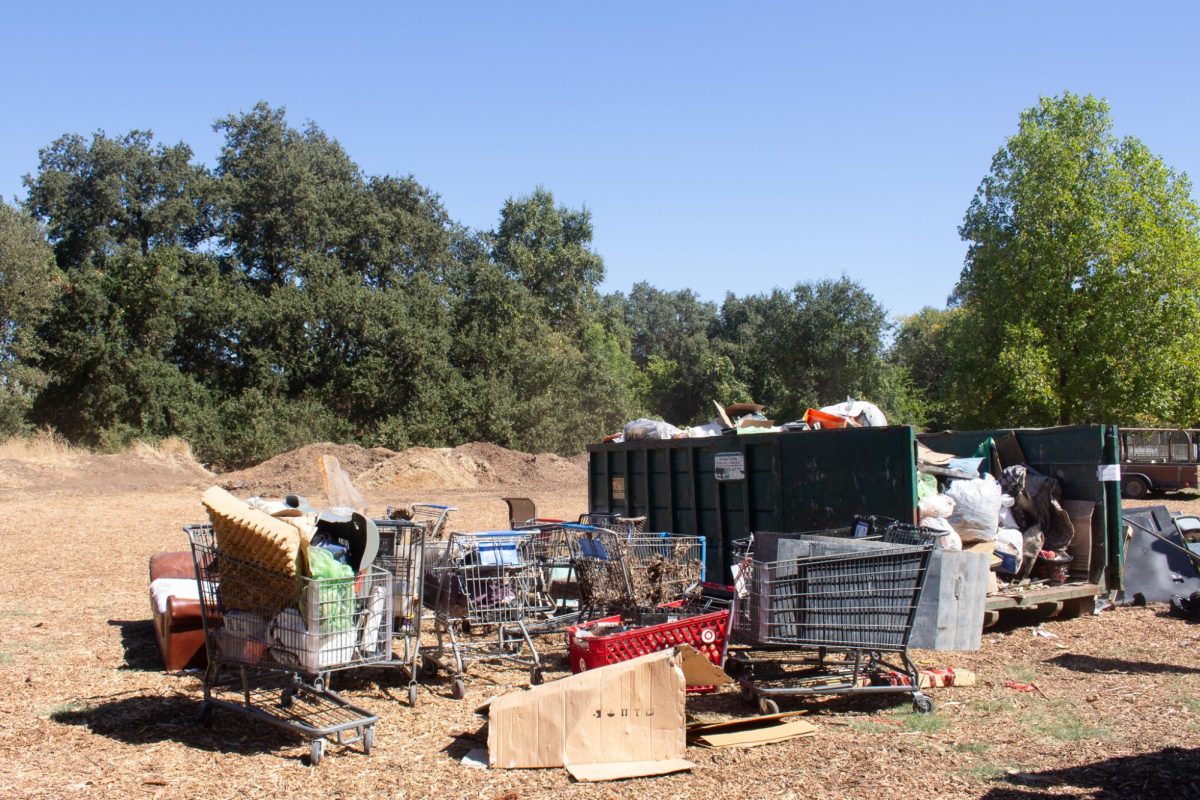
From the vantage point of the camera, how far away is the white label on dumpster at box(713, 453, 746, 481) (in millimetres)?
9258

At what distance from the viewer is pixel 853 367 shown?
178ft

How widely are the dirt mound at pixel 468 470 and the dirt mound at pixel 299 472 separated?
1.33 m

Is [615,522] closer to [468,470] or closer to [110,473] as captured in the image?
[468,470]

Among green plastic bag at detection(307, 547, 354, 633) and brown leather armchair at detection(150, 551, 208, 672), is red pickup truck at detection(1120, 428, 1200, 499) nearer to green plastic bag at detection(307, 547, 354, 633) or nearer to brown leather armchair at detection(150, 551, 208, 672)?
brown leather armchair at detection(150, 551, 208, 672)

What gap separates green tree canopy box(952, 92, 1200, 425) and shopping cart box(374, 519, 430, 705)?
26271mm

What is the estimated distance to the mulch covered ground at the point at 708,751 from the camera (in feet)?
15.2

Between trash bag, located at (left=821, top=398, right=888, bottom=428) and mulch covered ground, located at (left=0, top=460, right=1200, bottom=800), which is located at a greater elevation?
trash bag, located at (left=821, top=398, right=888, bottom=428)

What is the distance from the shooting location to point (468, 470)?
33.5m

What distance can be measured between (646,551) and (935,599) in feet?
7.56

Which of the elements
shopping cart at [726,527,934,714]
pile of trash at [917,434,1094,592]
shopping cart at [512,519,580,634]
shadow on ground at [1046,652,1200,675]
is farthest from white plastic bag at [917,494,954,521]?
shopping cart at [512,519,580,634]

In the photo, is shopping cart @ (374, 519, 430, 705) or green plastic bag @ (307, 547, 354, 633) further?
shopping cart @ (374, 519, 430, 705)

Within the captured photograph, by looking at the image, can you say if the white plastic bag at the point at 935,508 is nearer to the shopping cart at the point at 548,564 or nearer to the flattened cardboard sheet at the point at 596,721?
the shopping cart at the point at 548,564

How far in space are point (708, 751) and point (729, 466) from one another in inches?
176

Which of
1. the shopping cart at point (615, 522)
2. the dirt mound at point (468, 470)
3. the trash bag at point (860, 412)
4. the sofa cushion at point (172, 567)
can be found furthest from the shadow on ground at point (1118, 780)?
the dirt mound at point (468, 470)
